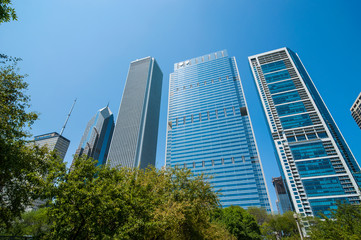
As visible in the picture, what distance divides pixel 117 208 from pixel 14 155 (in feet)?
29.5

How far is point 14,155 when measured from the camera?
12.4 meters

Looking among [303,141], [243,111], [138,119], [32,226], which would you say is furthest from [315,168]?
[32,226]

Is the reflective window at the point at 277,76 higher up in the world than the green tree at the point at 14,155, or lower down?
higher up

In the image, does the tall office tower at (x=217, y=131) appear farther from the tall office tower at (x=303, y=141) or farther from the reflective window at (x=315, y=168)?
the reflective window at (x=315, y=168)

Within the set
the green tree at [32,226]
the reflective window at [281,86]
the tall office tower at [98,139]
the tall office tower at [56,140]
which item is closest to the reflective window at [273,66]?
the reflective window at [281,86]

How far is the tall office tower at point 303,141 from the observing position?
Result: 340 feet

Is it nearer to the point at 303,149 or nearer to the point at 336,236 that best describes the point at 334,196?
the point at 303,149

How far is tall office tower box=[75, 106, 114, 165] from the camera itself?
177125 millimetres

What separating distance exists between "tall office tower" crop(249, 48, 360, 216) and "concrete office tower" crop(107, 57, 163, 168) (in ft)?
334

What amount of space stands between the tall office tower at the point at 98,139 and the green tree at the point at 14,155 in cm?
17664

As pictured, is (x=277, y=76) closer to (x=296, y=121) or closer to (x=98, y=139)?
(x=296, y=121)

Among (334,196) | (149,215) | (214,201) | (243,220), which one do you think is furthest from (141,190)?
(334,196)

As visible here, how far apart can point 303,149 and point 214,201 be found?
130m

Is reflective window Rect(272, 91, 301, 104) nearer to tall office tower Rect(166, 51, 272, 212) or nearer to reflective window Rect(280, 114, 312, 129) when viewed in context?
reflective window Rect(280, 114, 312, 129)
